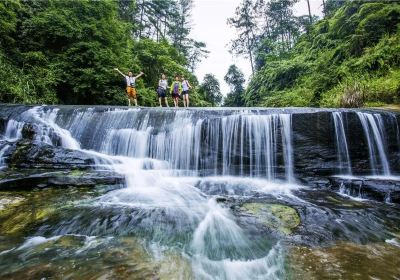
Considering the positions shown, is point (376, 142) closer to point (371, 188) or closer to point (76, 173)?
point (371, 188)

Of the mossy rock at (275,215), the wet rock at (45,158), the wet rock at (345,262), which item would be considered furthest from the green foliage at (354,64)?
the wet rock at (45,158)

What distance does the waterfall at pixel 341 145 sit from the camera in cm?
740

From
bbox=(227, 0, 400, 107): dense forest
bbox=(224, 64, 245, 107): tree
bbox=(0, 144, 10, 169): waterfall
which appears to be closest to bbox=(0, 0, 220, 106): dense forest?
bbox=(0, 144, 10, 169): waterfall

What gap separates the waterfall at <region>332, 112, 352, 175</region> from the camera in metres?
7.40

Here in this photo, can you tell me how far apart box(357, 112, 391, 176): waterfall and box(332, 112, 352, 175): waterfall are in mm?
572

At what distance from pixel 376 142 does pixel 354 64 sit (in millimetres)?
7656

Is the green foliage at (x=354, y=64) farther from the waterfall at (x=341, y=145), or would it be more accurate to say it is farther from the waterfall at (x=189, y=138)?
the waterfall at (x=189, y=138)

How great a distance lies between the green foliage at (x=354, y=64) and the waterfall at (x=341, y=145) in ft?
13.3

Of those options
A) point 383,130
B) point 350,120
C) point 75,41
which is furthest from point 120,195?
point 75,41

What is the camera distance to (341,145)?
24.7 ft

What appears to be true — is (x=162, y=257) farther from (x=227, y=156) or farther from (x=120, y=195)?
(x=227, y=156)

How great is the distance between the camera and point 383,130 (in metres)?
7.47

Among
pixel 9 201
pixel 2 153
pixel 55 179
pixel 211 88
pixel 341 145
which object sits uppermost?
pixel 211 88

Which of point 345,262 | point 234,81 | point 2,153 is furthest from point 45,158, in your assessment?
point 234,81
